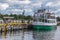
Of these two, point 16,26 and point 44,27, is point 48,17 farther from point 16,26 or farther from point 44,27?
point 16,26

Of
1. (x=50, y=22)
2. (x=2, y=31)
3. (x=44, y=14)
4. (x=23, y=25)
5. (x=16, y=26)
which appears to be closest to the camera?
(x=2, y=31)

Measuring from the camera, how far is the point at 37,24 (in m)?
72.9

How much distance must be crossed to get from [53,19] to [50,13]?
4.98 meters

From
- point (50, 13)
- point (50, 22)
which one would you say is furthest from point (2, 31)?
point (50, 13)

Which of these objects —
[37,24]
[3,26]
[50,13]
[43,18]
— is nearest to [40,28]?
[37,24]

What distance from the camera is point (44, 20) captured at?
250 feet

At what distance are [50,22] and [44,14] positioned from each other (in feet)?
20.1

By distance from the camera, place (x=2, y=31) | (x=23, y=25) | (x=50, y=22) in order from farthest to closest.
Answer: 1. (x=50, y=22)
2. (x=23, y=25)
3. (x=2, y=31)

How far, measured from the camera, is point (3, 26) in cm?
5234

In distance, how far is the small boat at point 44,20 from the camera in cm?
7212

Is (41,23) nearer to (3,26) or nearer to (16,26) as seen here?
(16,26)

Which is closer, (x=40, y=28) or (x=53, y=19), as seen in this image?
(x=40, y=28)

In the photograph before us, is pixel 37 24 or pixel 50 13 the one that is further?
pixel 50 13

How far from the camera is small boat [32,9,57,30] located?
72.1 meters
